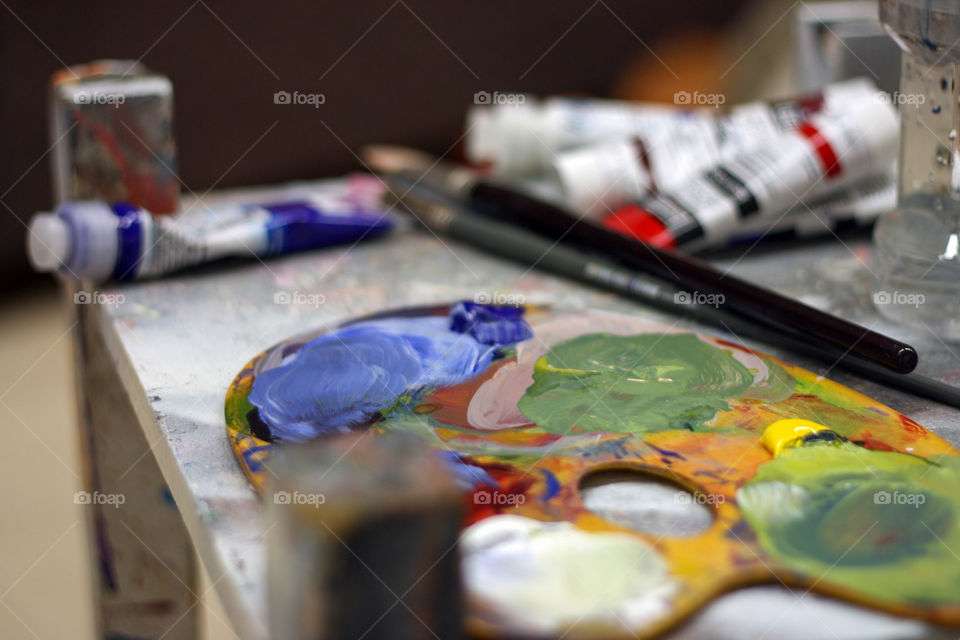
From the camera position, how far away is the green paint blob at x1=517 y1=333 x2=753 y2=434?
418 mm

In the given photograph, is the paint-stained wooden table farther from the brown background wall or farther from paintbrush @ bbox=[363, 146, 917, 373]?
the brown background wall

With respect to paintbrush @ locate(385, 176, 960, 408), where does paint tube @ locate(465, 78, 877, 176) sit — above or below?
above

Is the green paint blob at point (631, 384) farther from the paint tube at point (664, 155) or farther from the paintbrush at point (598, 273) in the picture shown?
the paint tube at point (664, 155)

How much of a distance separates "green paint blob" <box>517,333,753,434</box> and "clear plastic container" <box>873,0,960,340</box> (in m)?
0.13

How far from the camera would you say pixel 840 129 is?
0.68 meters

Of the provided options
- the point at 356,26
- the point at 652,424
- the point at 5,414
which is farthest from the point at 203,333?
the point at 356,26

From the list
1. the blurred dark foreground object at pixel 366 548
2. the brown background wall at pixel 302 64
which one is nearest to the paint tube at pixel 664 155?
the blurred dark foreground object at pixel 366 548

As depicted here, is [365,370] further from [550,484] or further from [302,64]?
[302,64]

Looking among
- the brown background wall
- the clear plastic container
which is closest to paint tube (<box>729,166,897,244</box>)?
the clear plastic container

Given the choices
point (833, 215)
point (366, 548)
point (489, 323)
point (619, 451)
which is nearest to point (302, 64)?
point (833, 215)

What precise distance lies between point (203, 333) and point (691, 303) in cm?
27

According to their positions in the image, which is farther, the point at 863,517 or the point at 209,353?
the point at 209,353

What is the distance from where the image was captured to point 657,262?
22.1 inches

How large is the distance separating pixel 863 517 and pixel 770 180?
37cm
